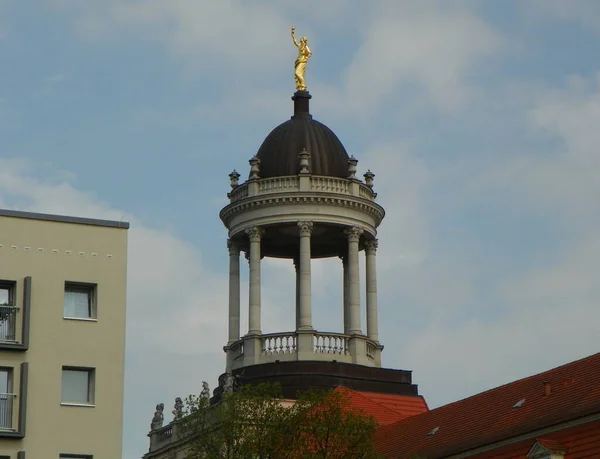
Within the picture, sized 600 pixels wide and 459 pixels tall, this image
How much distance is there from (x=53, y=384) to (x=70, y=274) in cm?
407

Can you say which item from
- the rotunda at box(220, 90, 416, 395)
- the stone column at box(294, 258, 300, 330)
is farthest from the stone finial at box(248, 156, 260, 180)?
the stone column at box(294, 258, 300, 330)

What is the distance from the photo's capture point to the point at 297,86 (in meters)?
101

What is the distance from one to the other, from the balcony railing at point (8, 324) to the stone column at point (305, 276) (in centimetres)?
2499

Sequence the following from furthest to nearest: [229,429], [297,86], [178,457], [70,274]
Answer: [297,86] < [178,457] < [70,274] < [229,429]

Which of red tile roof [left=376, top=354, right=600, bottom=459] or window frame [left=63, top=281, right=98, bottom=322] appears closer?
red tile roof [left=376, top=354, right=600, bottom=459]

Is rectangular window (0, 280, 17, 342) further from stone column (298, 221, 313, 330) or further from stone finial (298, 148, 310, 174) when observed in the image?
stone finial (298, 148, 310, 174)

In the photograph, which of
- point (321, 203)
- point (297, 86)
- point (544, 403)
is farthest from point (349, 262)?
point (544, 403)

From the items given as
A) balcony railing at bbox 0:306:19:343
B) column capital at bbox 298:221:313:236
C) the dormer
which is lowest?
the dormer

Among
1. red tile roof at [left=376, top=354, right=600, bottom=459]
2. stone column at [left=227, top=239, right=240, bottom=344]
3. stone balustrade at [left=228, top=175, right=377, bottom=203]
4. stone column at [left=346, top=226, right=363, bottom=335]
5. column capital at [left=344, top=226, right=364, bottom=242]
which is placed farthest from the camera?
stone column at [left=227, top=239, right=240, bottom=344]

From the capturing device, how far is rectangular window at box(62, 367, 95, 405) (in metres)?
71.6

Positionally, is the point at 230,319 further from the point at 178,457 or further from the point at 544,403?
the point at 544,403

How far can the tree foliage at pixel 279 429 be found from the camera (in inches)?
2635

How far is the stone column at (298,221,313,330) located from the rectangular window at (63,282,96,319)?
2196cm

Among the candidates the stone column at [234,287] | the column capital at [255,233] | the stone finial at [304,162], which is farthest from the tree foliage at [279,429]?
the stone column at [234,287]
